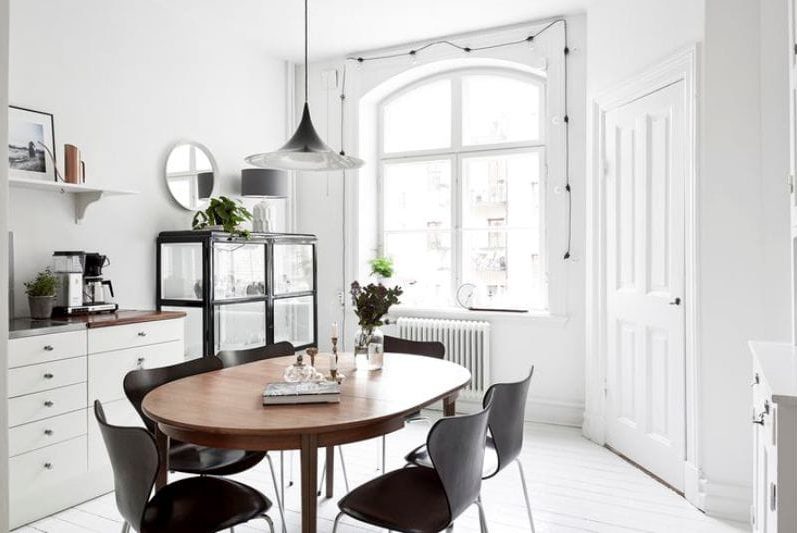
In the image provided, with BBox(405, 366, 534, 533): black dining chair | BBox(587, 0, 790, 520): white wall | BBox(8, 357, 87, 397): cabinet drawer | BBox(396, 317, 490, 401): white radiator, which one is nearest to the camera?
BBox(405, 366, 534, 533): black dining chair

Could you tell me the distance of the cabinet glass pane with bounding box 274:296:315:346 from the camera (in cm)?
452

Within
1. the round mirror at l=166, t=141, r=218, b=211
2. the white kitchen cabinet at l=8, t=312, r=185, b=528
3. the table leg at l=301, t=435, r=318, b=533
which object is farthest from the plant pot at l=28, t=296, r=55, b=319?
the table leg at l=301, t=435, r=318, b=533

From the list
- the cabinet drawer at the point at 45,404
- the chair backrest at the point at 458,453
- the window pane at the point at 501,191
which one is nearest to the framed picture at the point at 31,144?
the cabinet drawer at the point at 45,404

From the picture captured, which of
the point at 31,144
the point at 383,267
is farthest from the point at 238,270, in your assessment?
the point at 31,144

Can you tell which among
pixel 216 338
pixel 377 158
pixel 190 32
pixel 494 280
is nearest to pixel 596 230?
pixel 494 280

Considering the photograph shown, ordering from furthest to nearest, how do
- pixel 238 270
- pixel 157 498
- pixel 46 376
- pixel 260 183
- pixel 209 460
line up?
1. pixel 260 183
2. pixel 238 270
3. pixel 46 376
4. pixel 209 460
5. pixel 157 498

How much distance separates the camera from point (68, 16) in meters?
3.40

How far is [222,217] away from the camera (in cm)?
403

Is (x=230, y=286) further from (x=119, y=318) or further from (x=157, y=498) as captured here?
(x=157, y=498)

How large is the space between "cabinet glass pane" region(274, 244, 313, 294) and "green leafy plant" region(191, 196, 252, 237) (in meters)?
0.48

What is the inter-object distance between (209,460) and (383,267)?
8.80 ft

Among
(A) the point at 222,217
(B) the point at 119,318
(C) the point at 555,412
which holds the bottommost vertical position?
(C) the point at 555,412

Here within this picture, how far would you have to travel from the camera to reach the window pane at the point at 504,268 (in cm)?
468

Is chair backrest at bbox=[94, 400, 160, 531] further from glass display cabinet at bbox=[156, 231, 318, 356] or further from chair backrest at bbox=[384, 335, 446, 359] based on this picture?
glass display cabinet at bbox=[156, 231, 318, 356]
